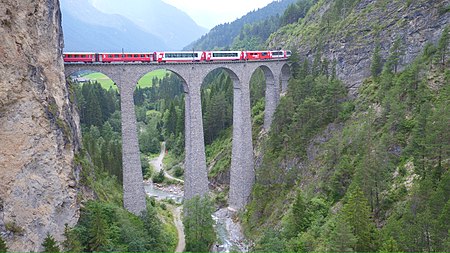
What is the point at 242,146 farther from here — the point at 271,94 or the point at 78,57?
the point at 78,57

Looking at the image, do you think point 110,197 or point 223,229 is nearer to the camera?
point 110,197

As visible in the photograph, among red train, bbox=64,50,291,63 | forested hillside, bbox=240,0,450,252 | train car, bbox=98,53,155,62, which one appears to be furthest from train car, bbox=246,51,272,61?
train car, bbox=98,53,155,62

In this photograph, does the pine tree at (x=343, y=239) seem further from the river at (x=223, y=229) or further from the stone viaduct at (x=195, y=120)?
the stone viaduct at (x=195, y=120)

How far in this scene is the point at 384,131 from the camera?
34.7 metres

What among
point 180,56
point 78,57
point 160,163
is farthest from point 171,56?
point 160,163

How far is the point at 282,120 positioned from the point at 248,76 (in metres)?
7.18

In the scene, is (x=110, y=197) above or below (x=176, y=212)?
above

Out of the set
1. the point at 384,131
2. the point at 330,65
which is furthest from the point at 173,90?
the point at 384,131

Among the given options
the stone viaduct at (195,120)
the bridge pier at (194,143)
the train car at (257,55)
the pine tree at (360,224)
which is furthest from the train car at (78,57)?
the pine tree at (360,224)

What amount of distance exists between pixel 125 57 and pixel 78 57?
4.47 m

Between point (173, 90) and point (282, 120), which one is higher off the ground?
point (173, 90)

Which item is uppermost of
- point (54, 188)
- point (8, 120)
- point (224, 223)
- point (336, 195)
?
point (8, 120)

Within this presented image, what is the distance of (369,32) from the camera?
162 ft

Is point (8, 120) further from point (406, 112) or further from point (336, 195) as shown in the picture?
point (406, 112)
